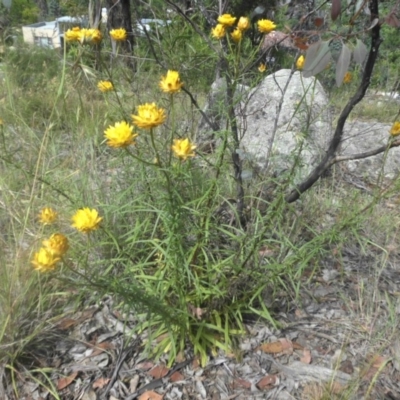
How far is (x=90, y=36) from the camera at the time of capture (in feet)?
5.17

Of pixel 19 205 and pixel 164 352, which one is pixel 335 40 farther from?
pixel 19 205

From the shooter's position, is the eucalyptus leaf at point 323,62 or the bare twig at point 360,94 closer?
the eucalyptus leaf at point 323,62

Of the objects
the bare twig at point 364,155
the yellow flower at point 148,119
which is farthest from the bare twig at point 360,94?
the yellow flower at point 148,119

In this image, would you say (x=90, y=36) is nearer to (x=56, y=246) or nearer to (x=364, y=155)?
(x=56, y=246)

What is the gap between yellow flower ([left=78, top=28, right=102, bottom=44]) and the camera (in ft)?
5.08

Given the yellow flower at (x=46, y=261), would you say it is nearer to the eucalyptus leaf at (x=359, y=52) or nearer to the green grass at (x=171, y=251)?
the green grass at (x=171, y=251)

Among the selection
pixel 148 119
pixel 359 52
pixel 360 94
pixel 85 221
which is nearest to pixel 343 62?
pixel 359 52

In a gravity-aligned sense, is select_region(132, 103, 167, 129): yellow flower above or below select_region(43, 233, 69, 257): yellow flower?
above

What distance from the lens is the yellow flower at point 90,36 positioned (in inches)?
61.0

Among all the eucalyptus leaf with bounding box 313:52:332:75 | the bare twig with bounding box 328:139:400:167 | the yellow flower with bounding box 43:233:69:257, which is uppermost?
the eucalyptus leaf with bounding box 313:52:332:75

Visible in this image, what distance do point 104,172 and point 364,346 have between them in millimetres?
1517

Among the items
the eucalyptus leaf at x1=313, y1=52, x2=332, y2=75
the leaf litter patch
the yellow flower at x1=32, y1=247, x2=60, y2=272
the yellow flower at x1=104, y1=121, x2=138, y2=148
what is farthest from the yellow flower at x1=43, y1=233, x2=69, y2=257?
the eucalyptus leaf at x1=313, y1=52, x2=332, y2=75

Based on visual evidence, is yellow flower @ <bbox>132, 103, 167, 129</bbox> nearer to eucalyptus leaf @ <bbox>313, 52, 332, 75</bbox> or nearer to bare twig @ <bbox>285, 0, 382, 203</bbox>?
eucalyptus leaf @ <bbox>313, 52, 332, 75</bbox>

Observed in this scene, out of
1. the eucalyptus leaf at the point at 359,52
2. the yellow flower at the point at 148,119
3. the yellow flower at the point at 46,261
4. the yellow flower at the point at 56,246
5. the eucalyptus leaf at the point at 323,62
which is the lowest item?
the yellow flower at the point at 46,261
